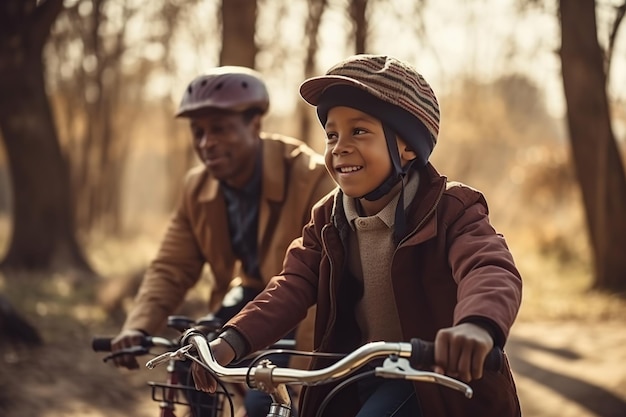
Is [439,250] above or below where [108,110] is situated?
below

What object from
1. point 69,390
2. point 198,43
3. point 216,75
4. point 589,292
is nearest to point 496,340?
point 216,75

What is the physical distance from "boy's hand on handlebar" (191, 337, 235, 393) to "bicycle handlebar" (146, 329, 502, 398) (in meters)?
0.11

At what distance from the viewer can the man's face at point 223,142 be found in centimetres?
450

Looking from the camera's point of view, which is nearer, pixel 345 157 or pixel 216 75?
pixel 345 157

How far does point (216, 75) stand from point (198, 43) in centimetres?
1801

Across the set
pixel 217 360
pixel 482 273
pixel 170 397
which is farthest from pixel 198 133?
pixel 482 273

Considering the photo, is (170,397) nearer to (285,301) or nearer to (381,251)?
(285,301)

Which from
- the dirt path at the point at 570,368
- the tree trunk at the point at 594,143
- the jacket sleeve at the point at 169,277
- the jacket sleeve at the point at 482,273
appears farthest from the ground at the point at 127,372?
the jacket sleeve at the point at 482,273

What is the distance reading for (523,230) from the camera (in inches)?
885

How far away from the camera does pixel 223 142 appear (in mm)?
4520

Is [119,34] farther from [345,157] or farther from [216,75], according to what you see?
[345,157]

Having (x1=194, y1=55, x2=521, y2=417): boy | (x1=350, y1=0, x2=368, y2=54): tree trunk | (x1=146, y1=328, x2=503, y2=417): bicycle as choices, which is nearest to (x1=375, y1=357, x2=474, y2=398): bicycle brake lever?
(x1=146, y1=328, x2=503, y2=417): bicycle

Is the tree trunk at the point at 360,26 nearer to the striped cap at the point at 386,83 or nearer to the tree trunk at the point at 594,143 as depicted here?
the tree trunk at the point at 594,143

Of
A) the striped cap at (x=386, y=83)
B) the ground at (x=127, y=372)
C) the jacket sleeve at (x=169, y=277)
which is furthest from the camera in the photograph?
the ground at (x=127, y=372)
